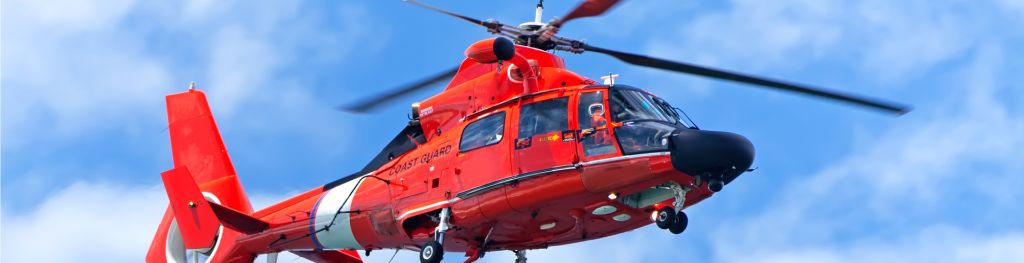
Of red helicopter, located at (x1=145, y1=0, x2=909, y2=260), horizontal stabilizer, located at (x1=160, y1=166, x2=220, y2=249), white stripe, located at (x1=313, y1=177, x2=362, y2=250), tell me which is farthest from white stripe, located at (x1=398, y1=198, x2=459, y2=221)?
horizontal stabilizer, located at (x1=160, y1=166, x2=220, y2=249)

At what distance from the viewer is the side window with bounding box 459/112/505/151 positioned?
61.1 feet

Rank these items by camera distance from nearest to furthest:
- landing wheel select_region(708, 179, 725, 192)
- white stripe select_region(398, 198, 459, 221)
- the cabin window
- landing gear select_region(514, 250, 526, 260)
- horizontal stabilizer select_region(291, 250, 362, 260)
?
landing wheel select_region(708, 179, 725, 192) → the cabin window → white stripe select_region(398, 198, 459, 221) → landing gear select_region(514, 250, 526, 260) → horizontal stabilizer select_region(291, 250, 362, 260)

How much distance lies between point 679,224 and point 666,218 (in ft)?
0.63

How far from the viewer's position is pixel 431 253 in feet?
61.1

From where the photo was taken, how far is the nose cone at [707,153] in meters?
16.9

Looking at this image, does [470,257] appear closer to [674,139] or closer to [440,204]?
[440,204]

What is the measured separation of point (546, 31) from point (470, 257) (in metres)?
3.33

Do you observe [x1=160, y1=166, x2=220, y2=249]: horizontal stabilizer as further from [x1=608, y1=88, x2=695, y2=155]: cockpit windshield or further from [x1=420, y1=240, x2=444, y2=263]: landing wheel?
[x1=608, y1=88, x2=695, y2=155]: cockpit windshield

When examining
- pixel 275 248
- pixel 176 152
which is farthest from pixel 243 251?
pixel 176 152

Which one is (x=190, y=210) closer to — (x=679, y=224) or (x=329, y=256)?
(x=329, y=256)

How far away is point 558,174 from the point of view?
17.7 metres

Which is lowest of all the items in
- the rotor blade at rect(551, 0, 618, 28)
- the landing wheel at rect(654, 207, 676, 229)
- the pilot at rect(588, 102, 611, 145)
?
the landing wheel at rect(654, 207, 676, 229)

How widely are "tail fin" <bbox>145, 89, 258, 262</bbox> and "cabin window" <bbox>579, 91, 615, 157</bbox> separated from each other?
6.41m

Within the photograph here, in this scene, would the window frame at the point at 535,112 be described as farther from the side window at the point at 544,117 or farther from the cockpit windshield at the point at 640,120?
the cockpit windshield at the point at 640,120
